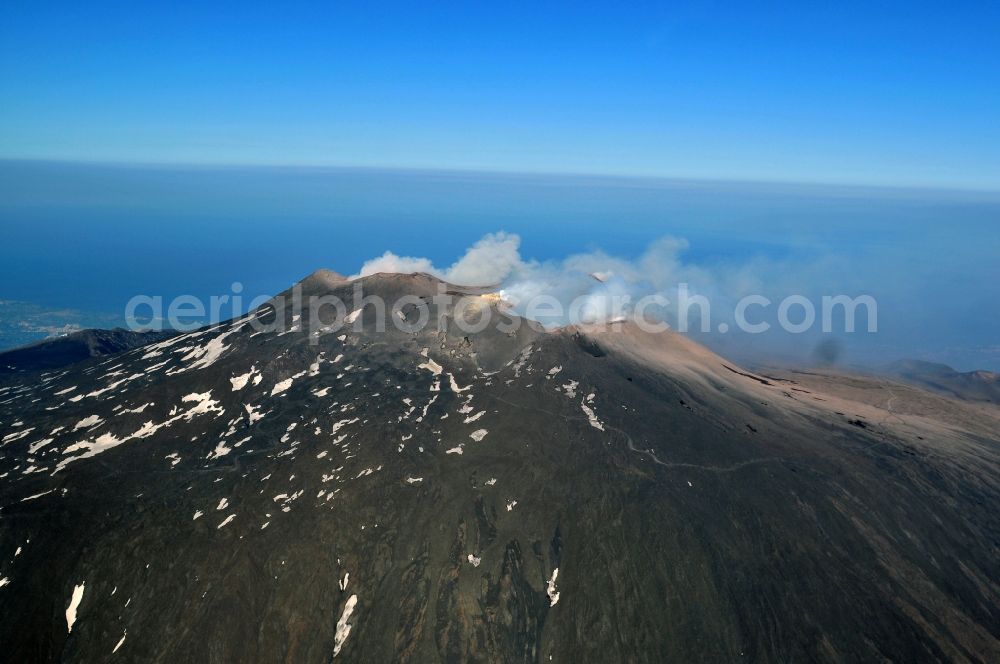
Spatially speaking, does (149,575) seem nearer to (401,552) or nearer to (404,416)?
(401,552)

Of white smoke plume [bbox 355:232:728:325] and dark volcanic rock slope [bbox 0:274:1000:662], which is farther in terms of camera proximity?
white smoke plume [bbox 355:232:728:325]

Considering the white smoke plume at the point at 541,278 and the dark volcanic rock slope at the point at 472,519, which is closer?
the dark volcanic rock slope at the point at 472,519

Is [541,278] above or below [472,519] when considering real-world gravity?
above

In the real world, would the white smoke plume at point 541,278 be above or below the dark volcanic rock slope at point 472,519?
above

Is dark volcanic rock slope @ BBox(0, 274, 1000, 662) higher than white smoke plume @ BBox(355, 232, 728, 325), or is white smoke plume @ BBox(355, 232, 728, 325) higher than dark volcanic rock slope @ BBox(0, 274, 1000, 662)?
white smoke plume @ BBox(355, 232, 728, 325)

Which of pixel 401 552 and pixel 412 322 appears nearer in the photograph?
pixel 401 552

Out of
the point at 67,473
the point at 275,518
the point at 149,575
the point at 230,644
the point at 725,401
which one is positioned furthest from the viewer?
the point at 725,401

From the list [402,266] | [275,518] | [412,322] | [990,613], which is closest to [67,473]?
[275,518]

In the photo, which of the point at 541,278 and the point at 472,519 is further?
the point at 541,278
